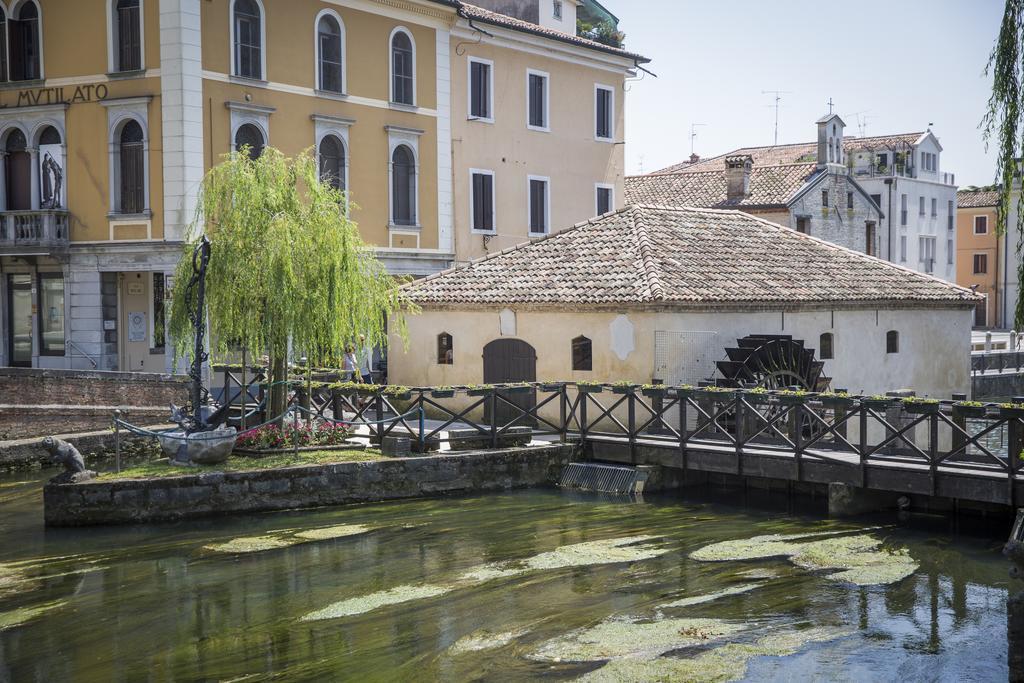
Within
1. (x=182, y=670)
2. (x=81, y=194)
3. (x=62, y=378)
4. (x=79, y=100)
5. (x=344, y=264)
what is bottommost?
(x=182, y=670)

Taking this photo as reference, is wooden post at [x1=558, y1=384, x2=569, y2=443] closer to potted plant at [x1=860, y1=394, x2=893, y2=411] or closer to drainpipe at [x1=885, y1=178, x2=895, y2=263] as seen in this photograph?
potted plant at [x1=860, y1=394, x2=893, y2=411]

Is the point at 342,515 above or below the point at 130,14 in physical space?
below

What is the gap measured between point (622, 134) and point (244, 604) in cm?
2866

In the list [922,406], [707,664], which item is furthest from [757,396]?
[707,664]

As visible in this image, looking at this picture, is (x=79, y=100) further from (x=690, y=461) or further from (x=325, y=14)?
(x=690, y=461)

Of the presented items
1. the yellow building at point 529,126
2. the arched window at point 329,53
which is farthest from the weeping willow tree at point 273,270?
the yellow building at point 529,126

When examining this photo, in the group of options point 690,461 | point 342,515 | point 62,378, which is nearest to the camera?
point 342,515

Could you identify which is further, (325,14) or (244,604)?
(325,14)

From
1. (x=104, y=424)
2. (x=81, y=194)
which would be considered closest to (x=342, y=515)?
(x=104, y=424)

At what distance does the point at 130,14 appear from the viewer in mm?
27516

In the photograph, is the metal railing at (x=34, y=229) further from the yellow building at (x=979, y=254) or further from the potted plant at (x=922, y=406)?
the yellow building at (x=979, y=254)

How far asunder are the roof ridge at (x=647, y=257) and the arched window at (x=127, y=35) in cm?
1193

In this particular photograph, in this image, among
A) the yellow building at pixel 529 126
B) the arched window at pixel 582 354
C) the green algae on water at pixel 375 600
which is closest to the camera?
the green algae on water at pixel 375 600

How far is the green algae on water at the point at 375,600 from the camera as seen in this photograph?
12.9m
